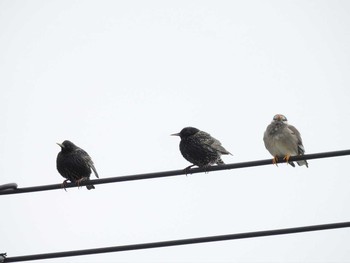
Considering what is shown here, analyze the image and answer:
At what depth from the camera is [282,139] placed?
8.83 metres

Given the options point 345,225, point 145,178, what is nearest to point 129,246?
point 145,178

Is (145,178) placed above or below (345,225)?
above

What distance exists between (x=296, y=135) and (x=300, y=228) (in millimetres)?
3991

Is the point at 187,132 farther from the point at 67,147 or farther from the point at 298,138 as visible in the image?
the point at 67,147

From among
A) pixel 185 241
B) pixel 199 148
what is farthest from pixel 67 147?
pixel 185 241

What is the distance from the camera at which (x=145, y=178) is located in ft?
19.5

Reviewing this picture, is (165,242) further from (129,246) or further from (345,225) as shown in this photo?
(345,225)

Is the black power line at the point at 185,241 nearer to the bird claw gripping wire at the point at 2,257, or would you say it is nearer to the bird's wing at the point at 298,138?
the bird claw gripping wire at the point at 2,257

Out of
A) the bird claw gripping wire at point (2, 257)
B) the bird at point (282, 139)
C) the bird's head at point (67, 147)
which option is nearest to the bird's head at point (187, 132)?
the bird at point (282, 139)

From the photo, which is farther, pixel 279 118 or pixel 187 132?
pixel 187 132

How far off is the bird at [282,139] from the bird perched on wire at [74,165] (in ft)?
8.44

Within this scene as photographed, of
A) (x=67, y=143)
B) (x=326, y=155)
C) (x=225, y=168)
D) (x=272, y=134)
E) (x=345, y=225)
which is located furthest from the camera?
(x=67, y=143)

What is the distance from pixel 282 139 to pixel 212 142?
3.92 ft

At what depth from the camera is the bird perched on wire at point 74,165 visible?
945 centimetres
